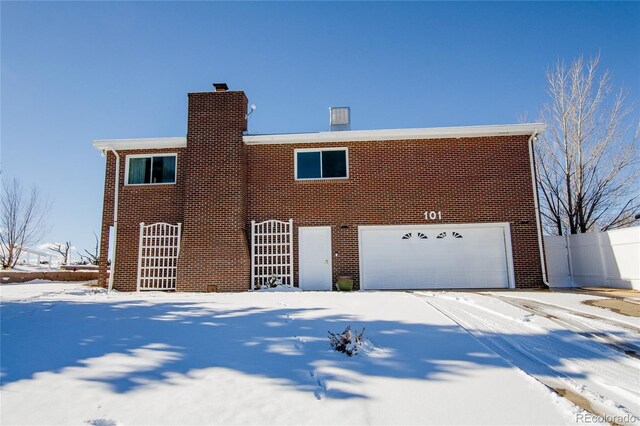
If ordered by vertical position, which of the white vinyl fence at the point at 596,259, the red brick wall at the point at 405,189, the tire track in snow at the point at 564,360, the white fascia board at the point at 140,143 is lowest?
the tire track in snow at the point at 564,360

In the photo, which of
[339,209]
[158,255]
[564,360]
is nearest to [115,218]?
[158,255]

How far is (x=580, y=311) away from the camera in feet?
21.8

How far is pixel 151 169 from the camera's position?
12523 mm

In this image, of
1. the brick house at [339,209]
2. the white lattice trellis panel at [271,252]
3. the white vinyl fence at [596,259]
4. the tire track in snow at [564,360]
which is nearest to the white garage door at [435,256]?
the brick house at [339,209]

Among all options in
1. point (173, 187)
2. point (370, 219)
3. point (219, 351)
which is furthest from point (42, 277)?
point (219, 351)

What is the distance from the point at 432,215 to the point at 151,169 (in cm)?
915

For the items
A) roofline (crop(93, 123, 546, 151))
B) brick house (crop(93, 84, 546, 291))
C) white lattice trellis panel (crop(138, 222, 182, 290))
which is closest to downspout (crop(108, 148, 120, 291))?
brick house (crop(93, 84, 546, 291))

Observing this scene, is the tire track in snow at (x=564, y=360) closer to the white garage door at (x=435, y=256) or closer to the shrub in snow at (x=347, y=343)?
the shrub in snow at (x=347, y=343)

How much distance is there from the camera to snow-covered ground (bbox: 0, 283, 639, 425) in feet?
9.15

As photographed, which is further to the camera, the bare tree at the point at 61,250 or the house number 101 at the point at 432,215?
the bare tree at the point at 61,250

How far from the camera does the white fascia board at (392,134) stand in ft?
38.7

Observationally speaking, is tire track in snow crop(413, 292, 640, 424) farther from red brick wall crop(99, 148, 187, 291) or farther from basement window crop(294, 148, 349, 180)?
red brick wall crop(99, 148, 187, 291)

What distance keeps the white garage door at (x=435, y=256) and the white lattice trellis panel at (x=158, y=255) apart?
5.80 metres

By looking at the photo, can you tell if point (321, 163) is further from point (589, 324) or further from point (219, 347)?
point (219, 347)
